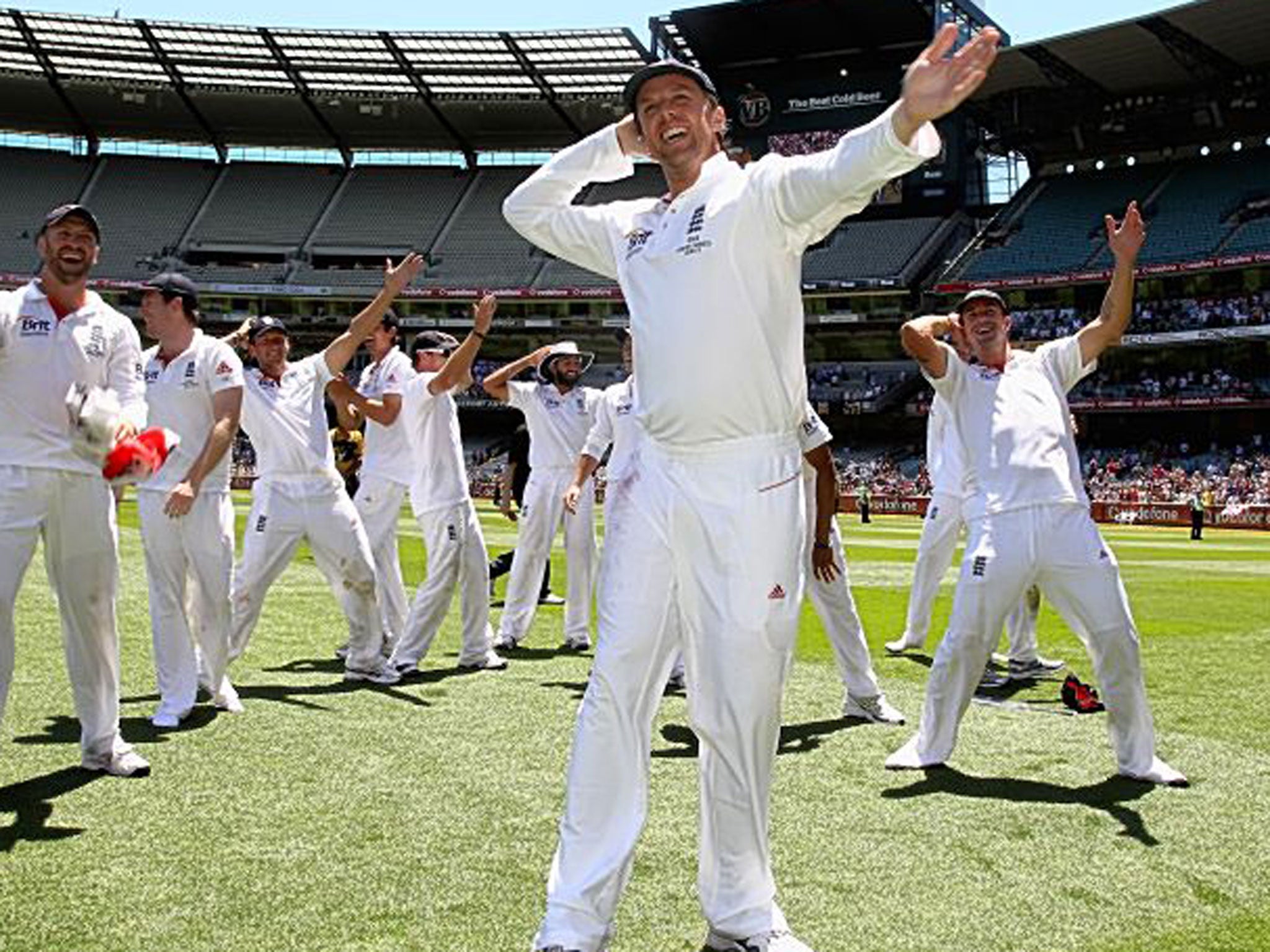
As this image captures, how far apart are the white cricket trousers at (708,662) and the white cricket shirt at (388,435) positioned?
6.14 m

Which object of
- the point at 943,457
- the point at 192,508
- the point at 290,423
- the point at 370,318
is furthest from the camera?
the point at 943,457

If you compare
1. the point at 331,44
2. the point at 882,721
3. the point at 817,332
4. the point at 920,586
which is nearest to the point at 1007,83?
the point at 817,332

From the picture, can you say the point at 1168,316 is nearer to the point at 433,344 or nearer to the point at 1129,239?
the point at 433,344

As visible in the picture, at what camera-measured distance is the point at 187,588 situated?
782 centimetres

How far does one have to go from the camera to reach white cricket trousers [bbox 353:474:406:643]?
10.1 m

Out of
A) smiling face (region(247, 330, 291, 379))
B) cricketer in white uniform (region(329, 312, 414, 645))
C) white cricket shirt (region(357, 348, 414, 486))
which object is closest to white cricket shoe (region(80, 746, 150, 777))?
smiling face (region(247, 330, 291, 379))

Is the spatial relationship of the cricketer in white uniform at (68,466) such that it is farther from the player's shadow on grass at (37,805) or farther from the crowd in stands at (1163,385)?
the crowd in stands at (1163,385)

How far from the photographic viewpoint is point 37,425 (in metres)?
5.74

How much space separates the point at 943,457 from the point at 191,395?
678cm

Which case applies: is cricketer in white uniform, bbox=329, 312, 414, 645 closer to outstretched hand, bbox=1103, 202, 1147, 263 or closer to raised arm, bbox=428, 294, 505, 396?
raised arm, bbox=428, 294, 505, 396

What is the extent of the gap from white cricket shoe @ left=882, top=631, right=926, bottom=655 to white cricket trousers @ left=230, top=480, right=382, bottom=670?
4.64m

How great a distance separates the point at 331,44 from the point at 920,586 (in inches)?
2357

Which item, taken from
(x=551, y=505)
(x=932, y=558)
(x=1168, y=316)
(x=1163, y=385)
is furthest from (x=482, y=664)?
(x=1168, y=316)

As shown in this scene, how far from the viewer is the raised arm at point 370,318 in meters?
7.77
